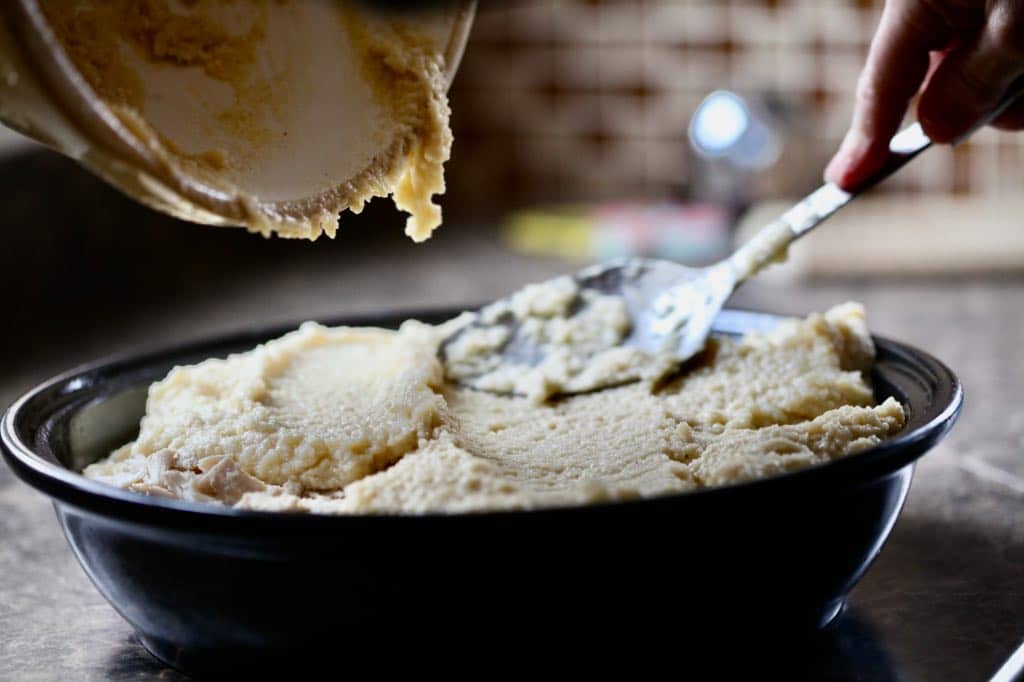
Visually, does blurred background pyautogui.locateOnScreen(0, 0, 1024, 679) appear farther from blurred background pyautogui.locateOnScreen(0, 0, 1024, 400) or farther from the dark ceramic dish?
the dark ceramic dish

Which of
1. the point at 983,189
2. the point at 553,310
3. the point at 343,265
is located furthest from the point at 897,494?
the point at 983,189

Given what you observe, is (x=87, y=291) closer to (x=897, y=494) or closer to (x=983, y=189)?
(x=897, y=494)

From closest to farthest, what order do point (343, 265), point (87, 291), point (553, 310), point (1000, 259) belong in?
point (553, 310) → point (87, 291) → point (1000, 259) → point (343, 265)

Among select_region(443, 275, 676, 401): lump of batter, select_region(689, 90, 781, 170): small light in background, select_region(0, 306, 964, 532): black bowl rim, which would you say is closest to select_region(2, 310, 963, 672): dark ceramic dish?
select_region(0, 306, 964, 532): black bowl rim

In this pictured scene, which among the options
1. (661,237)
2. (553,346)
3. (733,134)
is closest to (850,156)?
(553,346)

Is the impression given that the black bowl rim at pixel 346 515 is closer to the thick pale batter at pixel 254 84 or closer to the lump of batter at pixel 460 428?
the lump of batter at pixel 460 428

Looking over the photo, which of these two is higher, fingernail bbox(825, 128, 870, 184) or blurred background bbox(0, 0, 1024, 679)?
fingernail bbox(825, 128, 870, 184)
